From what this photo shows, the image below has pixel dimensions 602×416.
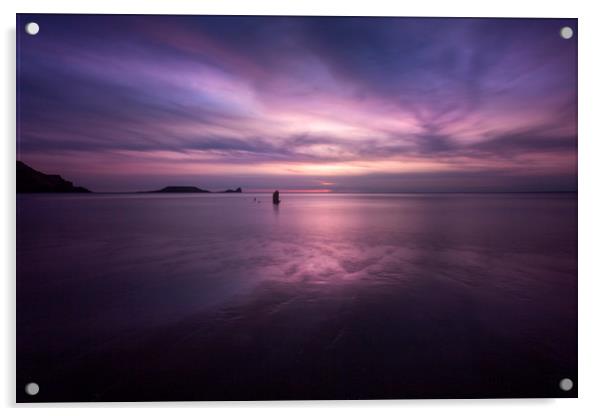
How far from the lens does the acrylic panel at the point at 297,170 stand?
1.93 m

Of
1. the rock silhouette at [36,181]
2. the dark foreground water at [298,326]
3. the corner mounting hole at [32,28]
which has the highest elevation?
the corner mounting hole at [32,28]

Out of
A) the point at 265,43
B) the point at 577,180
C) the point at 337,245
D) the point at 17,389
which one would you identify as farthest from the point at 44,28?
the point at 577,180

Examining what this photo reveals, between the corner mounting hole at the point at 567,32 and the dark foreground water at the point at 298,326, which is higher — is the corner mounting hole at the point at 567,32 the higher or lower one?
the higher one

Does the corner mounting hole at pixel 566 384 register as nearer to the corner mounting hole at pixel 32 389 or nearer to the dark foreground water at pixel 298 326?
the dark foreground water at pixel 298 326

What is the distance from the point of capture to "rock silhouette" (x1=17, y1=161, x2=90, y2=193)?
2133 millimetres

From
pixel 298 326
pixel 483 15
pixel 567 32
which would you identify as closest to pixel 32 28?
pixel 298 326

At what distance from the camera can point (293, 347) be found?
6.44ft

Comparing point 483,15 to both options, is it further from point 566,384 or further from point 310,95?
point 566,384

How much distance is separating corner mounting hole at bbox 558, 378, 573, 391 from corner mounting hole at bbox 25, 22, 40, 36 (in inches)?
170

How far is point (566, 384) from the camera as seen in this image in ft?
6.63

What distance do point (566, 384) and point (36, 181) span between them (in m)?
4.06

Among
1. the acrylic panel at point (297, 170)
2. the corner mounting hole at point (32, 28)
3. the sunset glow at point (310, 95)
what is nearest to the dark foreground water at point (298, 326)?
the acrylic panel at point (297, 170)

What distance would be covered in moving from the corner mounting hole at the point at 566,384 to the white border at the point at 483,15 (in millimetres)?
114
